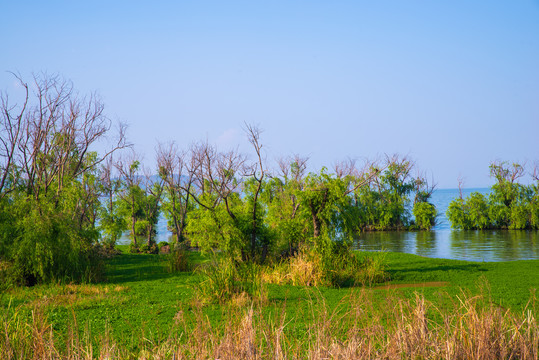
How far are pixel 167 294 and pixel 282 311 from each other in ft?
30.0

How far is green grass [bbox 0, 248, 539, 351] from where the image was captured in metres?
8.80

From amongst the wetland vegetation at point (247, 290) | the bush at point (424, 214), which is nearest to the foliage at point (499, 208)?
the bush at point (424, 214)

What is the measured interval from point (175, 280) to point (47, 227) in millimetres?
4694

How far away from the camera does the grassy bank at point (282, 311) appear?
4969 millimetres

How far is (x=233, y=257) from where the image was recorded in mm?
17812

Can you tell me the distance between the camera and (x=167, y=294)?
43.4ft

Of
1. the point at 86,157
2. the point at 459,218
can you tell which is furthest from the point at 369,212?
the point at 86,157

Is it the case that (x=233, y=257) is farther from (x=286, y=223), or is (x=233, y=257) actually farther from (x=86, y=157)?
(x=86, y=157)

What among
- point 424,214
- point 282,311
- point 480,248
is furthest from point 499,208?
point 282,311

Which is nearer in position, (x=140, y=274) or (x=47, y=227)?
(x=47, y=227)

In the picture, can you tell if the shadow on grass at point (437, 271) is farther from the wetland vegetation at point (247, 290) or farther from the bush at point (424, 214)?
the bush at point (424, 214)

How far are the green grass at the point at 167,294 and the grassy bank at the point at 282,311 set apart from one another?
4 cm

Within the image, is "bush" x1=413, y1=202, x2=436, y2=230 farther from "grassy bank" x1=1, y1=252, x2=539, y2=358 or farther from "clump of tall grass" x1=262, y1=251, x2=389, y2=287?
"clump of tall grass" x1=262, y1=251, x2=389, y2=287

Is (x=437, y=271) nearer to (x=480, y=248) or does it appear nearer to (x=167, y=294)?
(x=167, y=294)
